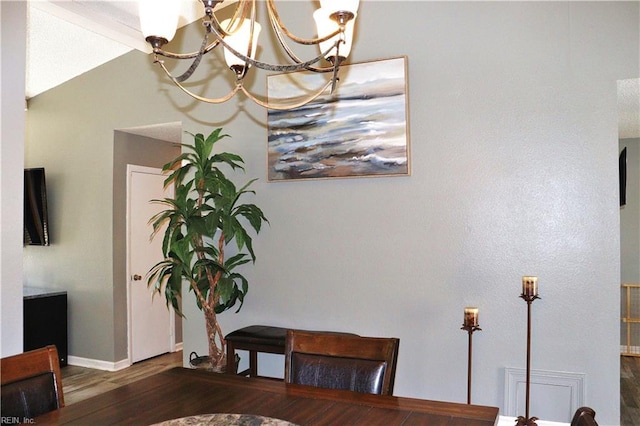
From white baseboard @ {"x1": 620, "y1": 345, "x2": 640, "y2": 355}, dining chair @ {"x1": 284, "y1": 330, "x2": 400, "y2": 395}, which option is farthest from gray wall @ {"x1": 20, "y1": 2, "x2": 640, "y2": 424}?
white baseboard @ {"x1": 620, "y1": 345, "x2": 640, "y2": 355}

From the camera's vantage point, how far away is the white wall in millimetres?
2652

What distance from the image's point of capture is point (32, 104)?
528cm

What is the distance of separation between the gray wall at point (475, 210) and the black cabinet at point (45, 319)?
6.66 ft

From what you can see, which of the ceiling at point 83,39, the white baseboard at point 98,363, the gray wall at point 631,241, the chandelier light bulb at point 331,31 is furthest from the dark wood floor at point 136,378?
the chandelier light bulb at point 331,31

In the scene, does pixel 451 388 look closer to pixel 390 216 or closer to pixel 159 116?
pixel 390 216

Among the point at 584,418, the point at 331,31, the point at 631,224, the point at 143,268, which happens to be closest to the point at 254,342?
the point at 331,31

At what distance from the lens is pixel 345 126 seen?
11.8 feet

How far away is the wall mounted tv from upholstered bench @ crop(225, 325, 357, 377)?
277cm

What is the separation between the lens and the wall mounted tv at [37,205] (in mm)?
5105

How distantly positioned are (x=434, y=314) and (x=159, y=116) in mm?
2865

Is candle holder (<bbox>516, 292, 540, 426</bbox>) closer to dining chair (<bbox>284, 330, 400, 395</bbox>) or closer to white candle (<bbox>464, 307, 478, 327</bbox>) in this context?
white candle (<bbox>464, 307, 478, 327</bbox>)

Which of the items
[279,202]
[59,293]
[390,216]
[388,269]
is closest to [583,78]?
[390,216]

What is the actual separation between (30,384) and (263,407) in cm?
80

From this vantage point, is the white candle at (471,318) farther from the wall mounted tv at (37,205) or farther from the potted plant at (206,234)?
the wall mounted tv at (37,205)
